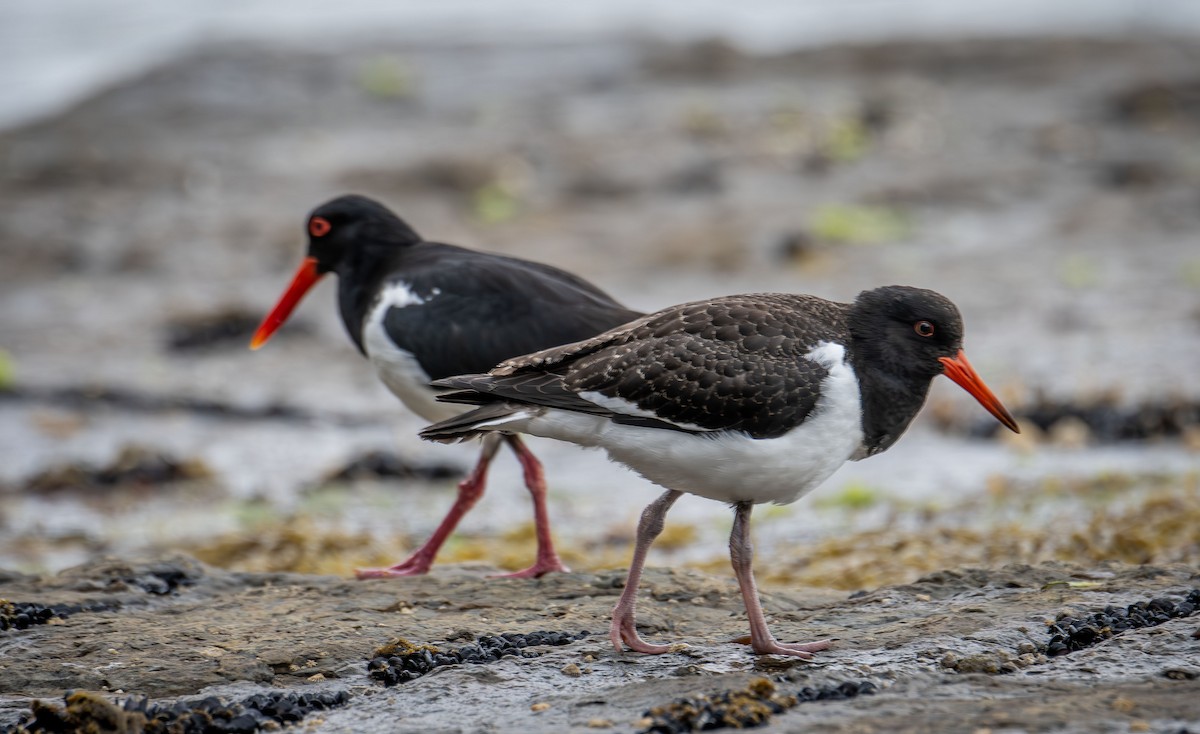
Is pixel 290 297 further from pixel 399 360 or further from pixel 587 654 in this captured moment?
pixel 587 654

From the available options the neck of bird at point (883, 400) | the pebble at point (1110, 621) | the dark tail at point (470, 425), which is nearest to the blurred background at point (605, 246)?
the pebble at point (1110, 621)

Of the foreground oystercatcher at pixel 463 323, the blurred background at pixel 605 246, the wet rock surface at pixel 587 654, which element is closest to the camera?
the wet rock surface at pixel 587 654

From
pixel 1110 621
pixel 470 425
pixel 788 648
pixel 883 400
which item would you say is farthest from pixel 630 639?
pixel 1110 621

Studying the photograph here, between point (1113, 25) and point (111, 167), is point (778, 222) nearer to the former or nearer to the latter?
point (111, 167)

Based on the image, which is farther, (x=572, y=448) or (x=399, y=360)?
(x=572, y=448)

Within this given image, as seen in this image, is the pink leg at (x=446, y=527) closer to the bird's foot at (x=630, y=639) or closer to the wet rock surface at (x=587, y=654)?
the wet rock surface at (x=587, y=654)

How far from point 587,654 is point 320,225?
3.40m

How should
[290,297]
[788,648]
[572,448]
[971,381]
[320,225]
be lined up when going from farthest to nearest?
[572,448], [290,297], [320,225], [971,381], [788,648]

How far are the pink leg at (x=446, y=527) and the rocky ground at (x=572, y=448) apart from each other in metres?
0.23

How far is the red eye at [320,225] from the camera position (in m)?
7.23

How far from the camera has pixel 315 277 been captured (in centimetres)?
752

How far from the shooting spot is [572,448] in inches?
381

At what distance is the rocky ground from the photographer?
4.41 metres

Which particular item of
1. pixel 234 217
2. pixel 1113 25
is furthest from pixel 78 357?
pixel 1113 25
